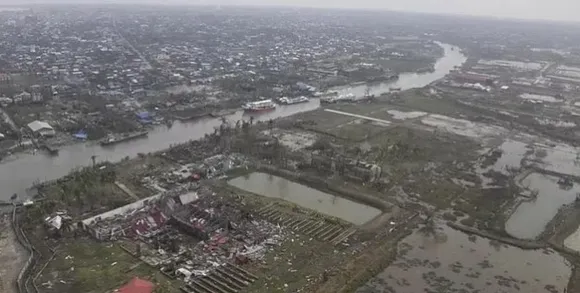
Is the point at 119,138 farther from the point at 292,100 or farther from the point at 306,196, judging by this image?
the point at 292,100

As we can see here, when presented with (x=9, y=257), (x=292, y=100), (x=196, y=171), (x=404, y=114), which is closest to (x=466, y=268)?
(x=196, y=171)

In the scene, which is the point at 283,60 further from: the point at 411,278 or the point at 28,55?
the point at 411,278

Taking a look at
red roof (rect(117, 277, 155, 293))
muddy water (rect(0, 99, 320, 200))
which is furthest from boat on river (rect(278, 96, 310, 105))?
red roof (rect(117, 277, 155, 293))

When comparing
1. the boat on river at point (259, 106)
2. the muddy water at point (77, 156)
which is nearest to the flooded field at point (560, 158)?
the boat on river at point (259, 106)

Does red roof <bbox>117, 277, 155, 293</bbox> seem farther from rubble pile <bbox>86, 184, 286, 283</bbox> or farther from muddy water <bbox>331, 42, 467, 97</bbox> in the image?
muddy water <bbox>331, 42, 467, 97</bbox>

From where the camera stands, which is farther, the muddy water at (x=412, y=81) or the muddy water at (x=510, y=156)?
the muddy water at (x=412, y=81)

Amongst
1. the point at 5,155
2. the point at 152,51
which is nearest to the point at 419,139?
the point at 5,155

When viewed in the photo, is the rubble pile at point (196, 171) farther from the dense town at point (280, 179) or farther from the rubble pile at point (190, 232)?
the rubble pile at point (190, 232)
